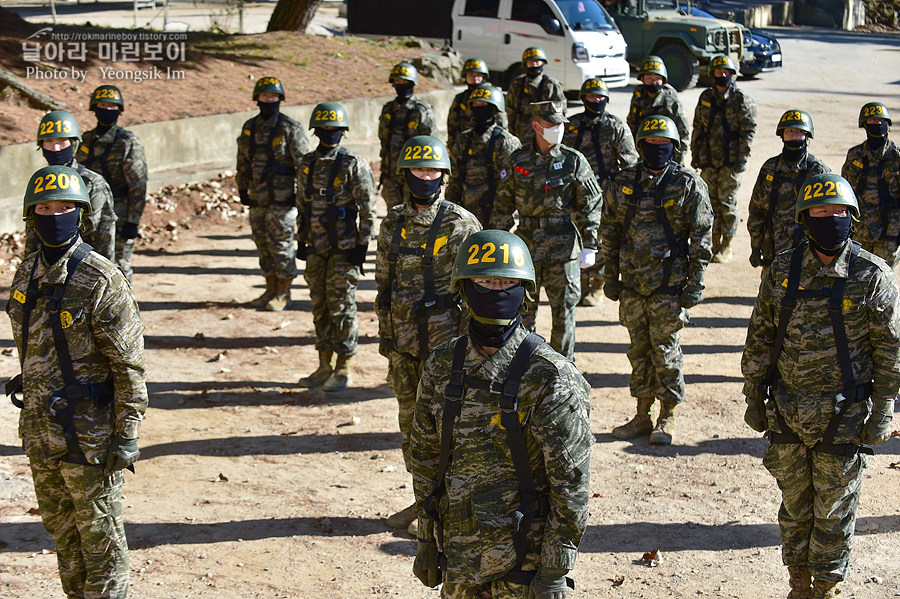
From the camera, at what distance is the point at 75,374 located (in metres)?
5.23

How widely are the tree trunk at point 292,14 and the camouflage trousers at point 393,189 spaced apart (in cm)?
1224

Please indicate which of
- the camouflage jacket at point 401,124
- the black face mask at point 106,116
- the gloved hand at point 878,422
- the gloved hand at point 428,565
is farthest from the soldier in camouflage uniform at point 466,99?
the gloved hand at point 428,565

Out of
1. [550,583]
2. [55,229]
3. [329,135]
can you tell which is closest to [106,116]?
[329,135]

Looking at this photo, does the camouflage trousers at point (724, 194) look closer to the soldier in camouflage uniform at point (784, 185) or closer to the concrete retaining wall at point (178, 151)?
the soldier in camouflage uniform at point (784, 185)

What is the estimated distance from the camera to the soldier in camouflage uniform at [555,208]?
8.66 m

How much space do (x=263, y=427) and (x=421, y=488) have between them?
15.3 ft

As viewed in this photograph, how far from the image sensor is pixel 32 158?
14.4 metres

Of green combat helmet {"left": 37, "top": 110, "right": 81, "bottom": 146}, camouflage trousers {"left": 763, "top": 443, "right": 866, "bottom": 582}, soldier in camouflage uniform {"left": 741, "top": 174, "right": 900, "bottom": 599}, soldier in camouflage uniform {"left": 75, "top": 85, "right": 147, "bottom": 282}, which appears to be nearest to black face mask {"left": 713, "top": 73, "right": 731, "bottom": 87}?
soldier in camouflage uniform {"left": 75, "top": 85, "right": 147, "bottom": 282}

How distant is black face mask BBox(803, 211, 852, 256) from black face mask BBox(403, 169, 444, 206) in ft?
8.11

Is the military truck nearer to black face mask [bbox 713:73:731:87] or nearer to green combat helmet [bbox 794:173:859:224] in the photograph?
black face mask [bbox 713:73:731:87]

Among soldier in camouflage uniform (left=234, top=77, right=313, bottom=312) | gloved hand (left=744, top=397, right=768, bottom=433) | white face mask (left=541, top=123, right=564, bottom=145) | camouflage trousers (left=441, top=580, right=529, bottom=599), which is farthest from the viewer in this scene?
soldier in camouflage uniform (left=234, top=77, right=313, bottom=312)

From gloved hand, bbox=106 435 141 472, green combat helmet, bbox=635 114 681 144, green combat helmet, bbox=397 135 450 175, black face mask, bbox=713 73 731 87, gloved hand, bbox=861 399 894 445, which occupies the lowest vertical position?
gloved hand, bbox=106 435 141 472

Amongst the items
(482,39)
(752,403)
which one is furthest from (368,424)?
(482,39)

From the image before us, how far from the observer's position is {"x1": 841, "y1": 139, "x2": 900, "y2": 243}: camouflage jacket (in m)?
9.77
